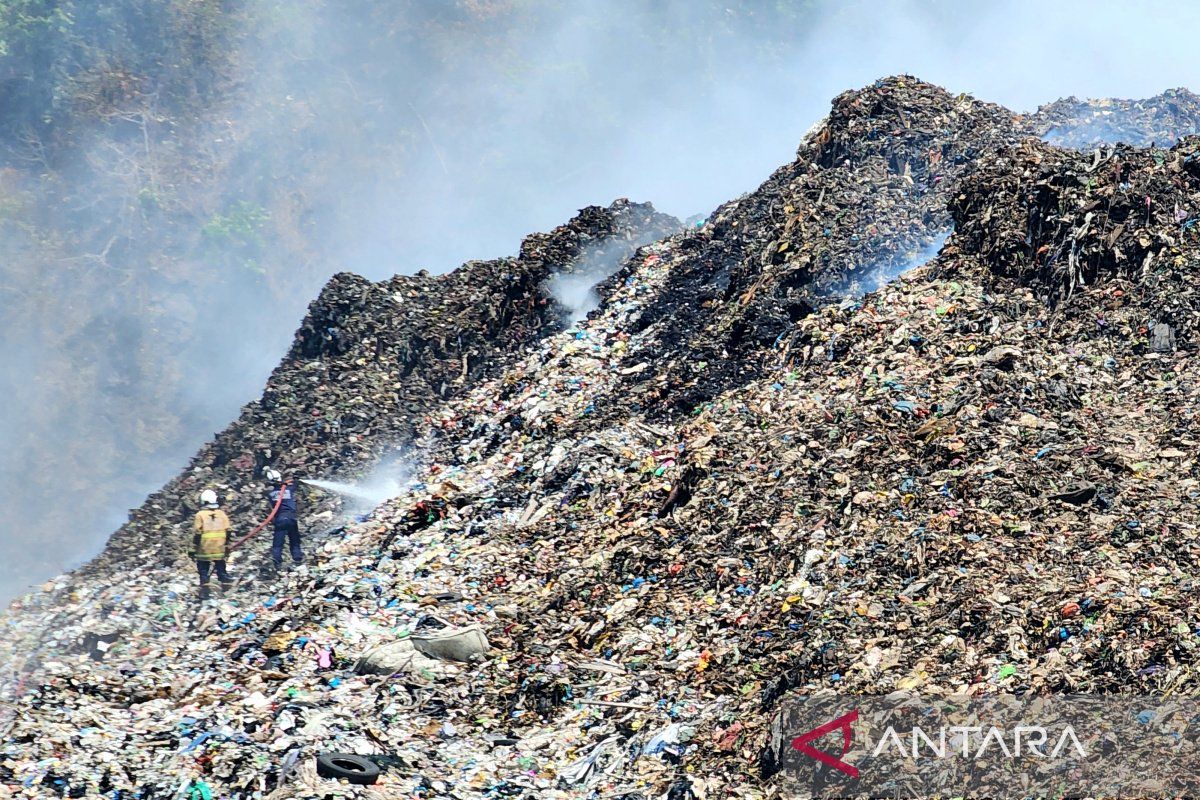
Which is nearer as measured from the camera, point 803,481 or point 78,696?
point 78,696

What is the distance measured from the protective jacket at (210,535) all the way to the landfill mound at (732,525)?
545 mm

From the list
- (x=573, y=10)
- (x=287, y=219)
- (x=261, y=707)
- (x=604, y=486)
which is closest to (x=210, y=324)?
(x=287, y=219)

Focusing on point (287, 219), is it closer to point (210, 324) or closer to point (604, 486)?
point (210, 324)

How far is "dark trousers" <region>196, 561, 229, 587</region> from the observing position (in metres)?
15.1

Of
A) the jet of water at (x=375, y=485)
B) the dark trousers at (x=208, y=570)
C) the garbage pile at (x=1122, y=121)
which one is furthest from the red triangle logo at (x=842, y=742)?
the garbage pile at (x=1122, y=121)

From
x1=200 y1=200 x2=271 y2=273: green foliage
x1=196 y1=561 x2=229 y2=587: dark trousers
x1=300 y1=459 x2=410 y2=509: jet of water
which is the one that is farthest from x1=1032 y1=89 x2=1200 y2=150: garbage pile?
x1=200 y1=200 x2=271 y2=273: green foliage

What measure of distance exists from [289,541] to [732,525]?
6.03 metres

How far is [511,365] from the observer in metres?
17.8

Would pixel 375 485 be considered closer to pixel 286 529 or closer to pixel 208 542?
pixel 286 529

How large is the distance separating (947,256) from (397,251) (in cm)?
2329

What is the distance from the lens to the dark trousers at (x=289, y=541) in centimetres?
1544

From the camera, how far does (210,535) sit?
15.0 metres

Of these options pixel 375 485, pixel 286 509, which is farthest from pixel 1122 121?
pixel 286 509

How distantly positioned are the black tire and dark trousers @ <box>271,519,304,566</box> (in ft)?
21.5
